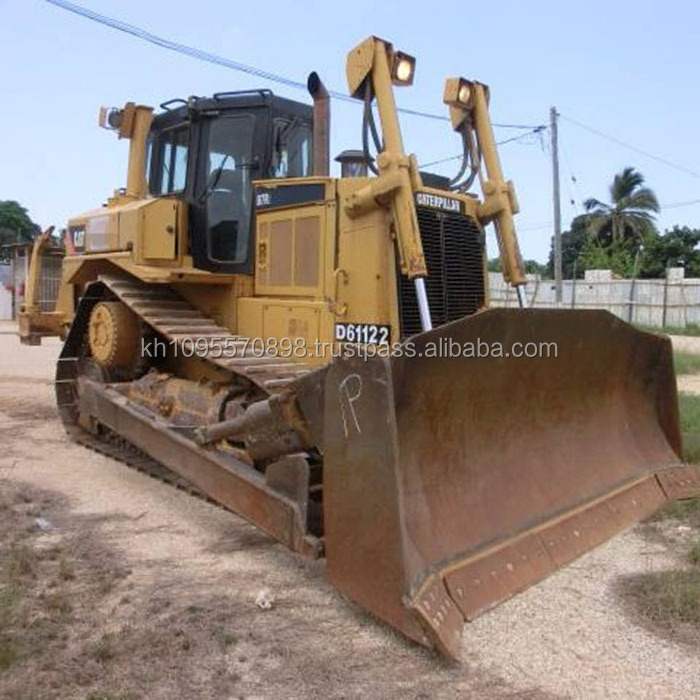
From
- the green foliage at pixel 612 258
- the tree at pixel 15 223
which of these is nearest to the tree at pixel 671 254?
the green foliage at pixel 612 258

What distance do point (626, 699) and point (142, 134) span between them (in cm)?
581

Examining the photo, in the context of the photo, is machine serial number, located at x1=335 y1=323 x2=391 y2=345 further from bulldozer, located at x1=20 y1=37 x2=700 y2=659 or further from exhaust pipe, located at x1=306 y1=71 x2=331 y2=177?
exhaust pipe, located at x1=306 y1=71 x2=331 y2=177

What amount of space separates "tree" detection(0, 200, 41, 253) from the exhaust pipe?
179 feet

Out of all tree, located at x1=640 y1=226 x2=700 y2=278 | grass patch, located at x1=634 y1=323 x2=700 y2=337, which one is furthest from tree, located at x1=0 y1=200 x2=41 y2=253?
grass patch, located at x1=634 y1=323 x2=700 y2=337

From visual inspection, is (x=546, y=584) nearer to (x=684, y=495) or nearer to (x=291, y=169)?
(x=684, y=495)

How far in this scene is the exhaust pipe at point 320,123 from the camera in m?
5.50

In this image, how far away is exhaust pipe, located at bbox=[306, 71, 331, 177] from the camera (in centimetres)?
550

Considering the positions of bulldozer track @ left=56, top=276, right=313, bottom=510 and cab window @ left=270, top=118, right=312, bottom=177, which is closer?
bulldozer track @ left=56, top=276, right=313, bottom=510

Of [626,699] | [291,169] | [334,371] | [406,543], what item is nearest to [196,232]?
[291,169]

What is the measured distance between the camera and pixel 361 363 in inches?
138

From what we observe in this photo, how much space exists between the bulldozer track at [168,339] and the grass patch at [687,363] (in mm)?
10493

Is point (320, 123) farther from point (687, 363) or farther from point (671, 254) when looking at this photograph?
point (671, 254)

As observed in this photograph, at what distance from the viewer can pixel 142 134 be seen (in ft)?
22.6

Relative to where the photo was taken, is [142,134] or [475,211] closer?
[475,211]
